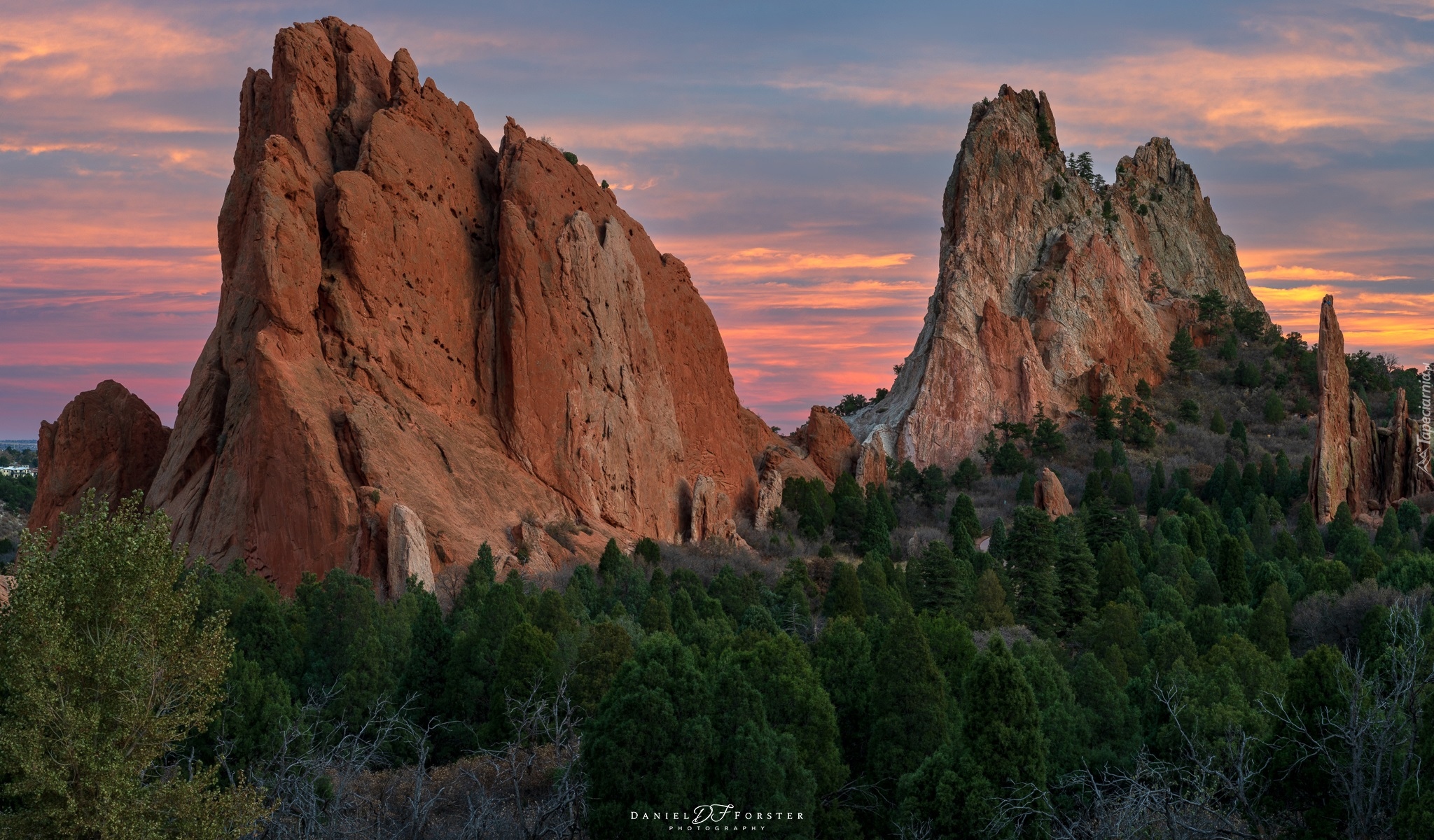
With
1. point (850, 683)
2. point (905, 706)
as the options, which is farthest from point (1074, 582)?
point (905, 706)

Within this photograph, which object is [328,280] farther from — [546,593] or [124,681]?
[124,681]

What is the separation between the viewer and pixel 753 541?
224ft

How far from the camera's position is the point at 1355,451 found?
249 ft

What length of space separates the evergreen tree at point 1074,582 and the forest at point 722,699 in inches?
5.7

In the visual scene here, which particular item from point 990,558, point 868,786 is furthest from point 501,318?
point 868,786

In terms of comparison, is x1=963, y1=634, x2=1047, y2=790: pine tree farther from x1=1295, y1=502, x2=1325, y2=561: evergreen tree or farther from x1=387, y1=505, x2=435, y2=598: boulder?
x1=1295, y1=502, x2=1325, y2=561: evergreen tree

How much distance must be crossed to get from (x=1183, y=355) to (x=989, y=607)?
68351 millimetres

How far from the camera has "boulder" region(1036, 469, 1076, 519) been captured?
248 ft

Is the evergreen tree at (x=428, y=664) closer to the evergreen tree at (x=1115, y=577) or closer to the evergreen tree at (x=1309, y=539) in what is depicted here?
the evergreen tree at (x=1115, y=577)

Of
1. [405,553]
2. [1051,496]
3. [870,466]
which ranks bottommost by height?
[405,553]

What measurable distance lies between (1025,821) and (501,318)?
127 ft

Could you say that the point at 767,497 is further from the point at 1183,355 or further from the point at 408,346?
the point at 1183,355

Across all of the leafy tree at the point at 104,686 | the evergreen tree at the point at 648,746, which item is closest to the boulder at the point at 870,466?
the evergreen tree at the point at 648,746

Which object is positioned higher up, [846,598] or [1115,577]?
[1115,577]
